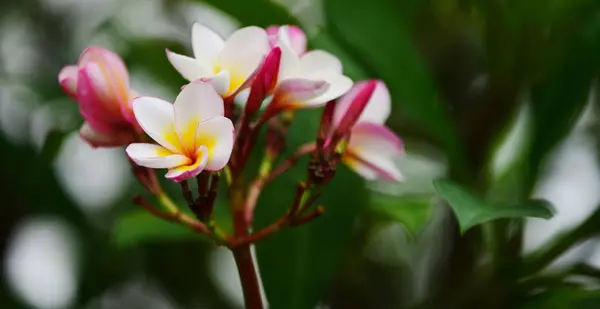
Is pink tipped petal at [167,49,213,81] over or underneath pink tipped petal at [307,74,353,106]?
underneath

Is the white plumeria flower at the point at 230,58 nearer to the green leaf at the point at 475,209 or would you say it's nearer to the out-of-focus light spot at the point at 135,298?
the green leaf at the point at 475,209

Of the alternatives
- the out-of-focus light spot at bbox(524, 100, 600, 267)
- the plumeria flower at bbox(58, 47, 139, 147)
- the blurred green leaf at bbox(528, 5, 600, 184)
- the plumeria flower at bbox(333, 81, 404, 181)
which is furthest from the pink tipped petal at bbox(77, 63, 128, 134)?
the out-of-focus light spot at bbox(524, 100, 600, 267)

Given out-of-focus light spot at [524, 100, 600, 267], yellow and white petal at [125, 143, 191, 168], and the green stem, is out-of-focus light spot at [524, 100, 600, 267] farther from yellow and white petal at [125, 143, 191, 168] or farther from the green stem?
yellow and white petal at [125, 143, 191, 168]

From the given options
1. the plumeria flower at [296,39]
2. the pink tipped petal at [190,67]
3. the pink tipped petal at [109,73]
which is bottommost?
the pink tipped petal at [109,73]

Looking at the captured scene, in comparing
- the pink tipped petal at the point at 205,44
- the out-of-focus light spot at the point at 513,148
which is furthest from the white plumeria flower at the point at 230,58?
the out-of-focus light spot at the point at 513,148

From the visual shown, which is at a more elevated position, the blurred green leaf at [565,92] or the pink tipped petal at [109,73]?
the blurred green leaf at [565,92]

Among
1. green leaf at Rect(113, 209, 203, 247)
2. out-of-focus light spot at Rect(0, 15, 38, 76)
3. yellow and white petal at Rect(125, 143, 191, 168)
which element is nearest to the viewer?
yellow and white petal at Rect(125, 143, 191, 168)

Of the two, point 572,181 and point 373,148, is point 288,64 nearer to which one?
point 373,148
